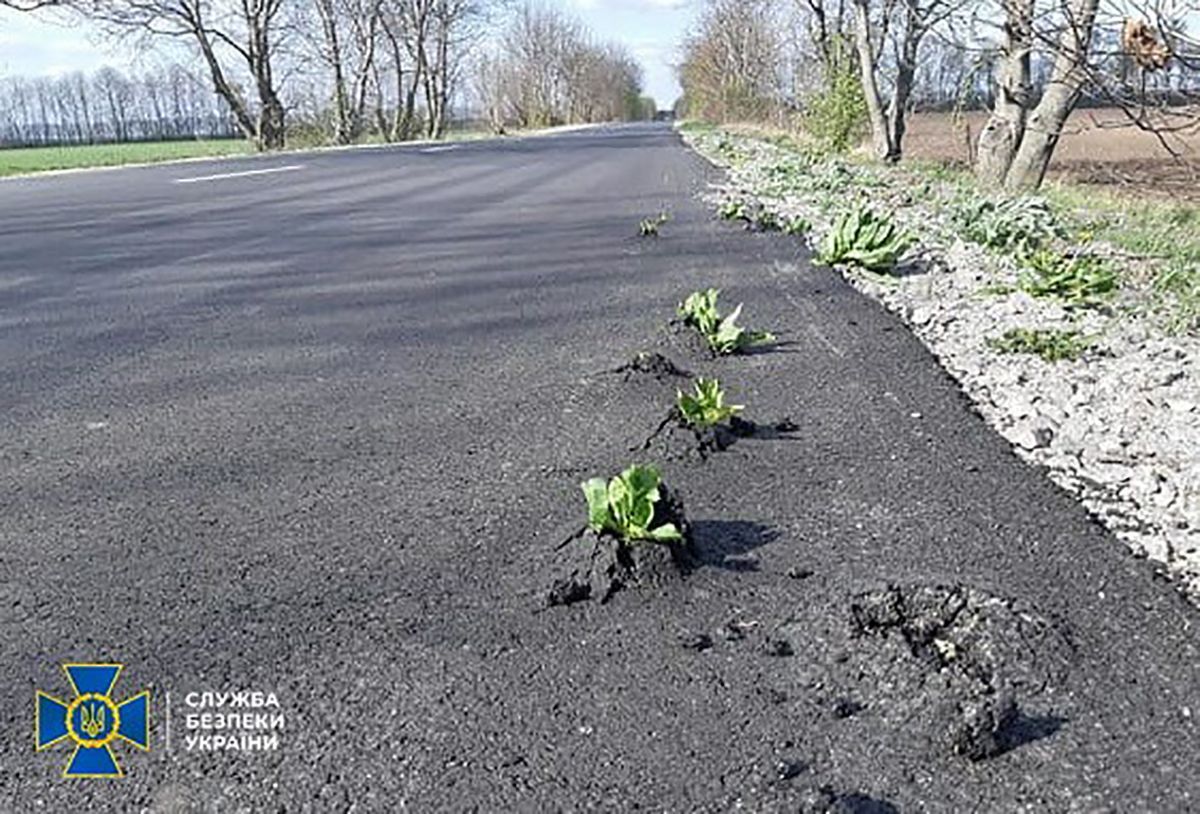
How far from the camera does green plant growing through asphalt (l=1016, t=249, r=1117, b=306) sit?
488 cm

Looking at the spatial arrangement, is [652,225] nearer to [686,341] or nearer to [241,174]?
[686,341]

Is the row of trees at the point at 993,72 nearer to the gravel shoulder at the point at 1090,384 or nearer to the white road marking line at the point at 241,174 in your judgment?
the gravel shoulder at the point at 1090,384

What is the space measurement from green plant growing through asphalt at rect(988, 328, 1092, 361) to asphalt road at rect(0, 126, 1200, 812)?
424 mm

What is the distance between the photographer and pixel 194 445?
3428 mm

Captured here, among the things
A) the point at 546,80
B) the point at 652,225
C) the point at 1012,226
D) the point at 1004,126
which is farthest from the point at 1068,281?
the point at 546,80

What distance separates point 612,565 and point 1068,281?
3.81 metres

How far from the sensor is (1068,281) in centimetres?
493

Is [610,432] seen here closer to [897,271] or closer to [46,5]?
[897,271]

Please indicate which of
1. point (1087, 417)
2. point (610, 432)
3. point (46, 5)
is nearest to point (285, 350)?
point (610, 432)

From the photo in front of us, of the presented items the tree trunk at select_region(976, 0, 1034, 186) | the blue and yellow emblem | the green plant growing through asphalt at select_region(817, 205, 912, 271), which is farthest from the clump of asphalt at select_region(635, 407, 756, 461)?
the tree trunk at select_region(976, 0, 1034, 186)

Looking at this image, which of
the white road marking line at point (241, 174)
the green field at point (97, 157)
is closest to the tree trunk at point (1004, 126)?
the white road marking line at point (241, 174)

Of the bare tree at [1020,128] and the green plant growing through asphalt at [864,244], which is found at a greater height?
the bare tree at [1020,128]

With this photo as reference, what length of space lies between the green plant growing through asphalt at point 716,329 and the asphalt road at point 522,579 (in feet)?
0.59

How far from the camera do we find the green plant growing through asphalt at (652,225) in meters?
8.55
